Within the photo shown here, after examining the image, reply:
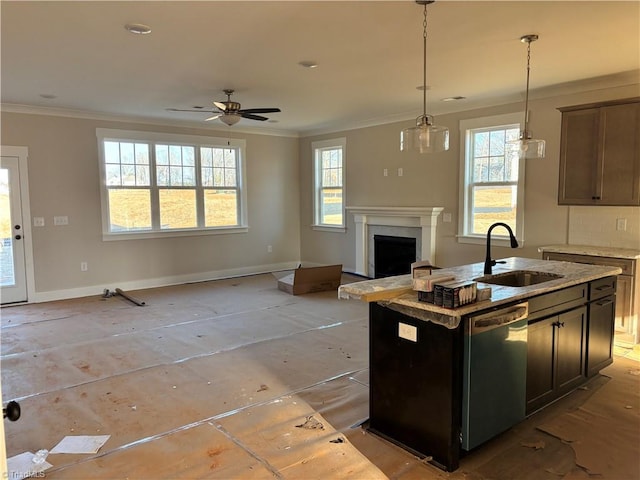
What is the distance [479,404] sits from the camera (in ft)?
7.94

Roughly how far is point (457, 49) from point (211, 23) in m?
2.02

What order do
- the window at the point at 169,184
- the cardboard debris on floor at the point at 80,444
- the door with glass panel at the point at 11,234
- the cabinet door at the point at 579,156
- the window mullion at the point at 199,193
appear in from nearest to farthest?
1. the cardboard debris on floor at the point at 80,444
2. the cabinet door at the point at 579,156
3. the door with glass panel at the point at 11,234
4. the window at the point at 169,184
5. the window mullion at the point at 199,193

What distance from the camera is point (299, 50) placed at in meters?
3.79

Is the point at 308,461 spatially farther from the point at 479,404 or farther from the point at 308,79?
the point at 308,79

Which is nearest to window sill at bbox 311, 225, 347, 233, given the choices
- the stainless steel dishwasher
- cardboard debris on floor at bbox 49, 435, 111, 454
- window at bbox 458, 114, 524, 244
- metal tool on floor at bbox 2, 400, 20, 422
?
window at bbox 458, 114, 524, 244

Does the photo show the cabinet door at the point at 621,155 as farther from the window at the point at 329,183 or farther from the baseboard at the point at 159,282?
the baseboard at the point at 159,282

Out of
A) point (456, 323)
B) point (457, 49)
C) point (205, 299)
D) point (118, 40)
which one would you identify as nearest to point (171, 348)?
point (205, 299)

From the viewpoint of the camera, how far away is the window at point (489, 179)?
5.64 m

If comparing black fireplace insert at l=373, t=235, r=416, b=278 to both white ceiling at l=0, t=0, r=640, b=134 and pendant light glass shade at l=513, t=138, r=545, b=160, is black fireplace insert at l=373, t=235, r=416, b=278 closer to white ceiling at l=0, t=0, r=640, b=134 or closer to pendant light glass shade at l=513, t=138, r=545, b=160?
white ceiling at l=0, t=0, r=640, b=134

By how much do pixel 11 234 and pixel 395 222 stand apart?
544 centimetres

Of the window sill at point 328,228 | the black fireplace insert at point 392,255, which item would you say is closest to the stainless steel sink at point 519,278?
the black fireplace insert at point 392,255

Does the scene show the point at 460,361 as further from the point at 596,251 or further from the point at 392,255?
the point at 392,255

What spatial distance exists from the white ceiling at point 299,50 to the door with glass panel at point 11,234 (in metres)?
0.91

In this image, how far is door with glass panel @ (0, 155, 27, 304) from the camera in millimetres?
5957
